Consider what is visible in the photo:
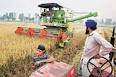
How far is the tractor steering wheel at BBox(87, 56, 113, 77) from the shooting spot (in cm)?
587

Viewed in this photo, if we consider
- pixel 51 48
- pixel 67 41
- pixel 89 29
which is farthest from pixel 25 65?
pixel 67 41

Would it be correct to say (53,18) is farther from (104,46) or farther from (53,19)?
(104,46)

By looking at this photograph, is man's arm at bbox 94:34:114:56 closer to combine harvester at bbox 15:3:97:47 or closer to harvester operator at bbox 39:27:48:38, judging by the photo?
harvester operator at bbox 39:27:48:38

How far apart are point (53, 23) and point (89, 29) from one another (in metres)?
14.4

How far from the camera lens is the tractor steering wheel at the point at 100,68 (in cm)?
587

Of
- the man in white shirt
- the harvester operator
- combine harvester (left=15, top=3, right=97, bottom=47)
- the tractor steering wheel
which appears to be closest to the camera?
the tractor steering wheel

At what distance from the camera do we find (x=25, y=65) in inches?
406

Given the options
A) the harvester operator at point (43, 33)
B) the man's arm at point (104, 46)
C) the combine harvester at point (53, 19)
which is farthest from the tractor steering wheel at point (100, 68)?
the combine harvester at point (53, 19)

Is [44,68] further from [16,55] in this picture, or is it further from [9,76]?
[16,55]

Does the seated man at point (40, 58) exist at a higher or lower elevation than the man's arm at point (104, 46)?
lower

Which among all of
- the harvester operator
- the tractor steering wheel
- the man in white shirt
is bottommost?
the harvester operator

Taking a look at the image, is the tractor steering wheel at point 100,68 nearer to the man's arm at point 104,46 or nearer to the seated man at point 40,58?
the man's arm at point 104,46

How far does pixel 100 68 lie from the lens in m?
5.93

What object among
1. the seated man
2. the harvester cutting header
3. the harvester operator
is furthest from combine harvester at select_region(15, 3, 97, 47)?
the seated man
